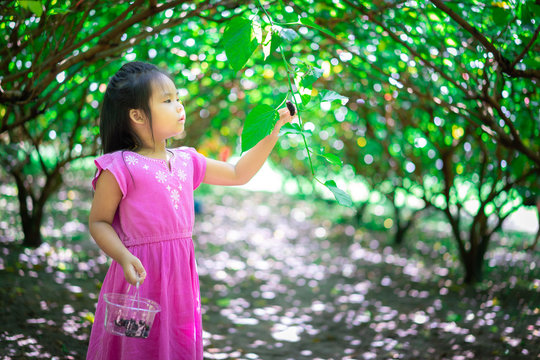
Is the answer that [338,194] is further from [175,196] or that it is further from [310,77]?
[175,196]

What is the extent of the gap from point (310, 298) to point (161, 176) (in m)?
3.40

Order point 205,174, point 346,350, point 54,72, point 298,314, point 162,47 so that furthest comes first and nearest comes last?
point 298,314 < point 162,47 < point 346,350 < point 54,72 < point 205,174

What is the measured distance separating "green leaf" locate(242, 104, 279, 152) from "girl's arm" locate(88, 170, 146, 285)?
1.72 ft

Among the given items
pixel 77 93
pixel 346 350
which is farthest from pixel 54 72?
pixel 346 350

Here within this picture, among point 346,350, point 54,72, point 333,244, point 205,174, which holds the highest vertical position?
point 333,244

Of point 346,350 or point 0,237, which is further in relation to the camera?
point 0,237

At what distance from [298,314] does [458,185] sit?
2.56m

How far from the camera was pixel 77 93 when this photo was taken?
14.8 feet

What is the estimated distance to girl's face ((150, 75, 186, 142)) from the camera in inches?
72.5

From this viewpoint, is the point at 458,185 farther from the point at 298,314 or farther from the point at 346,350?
the point at 346,350

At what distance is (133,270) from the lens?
1675 mm

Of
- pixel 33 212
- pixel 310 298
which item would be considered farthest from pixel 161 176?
pixel 33 212

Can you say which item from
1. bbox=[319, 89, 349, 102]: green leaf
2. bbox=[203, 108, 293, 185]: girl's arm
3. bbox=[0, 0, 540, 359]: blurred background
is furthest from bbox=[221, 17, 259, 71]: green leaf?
bbox=[203, 108, 293, 185]: girl's arm

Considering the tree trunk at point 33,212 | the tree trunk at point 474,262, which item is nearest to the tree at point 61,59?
the tree trunk at point 33,212
